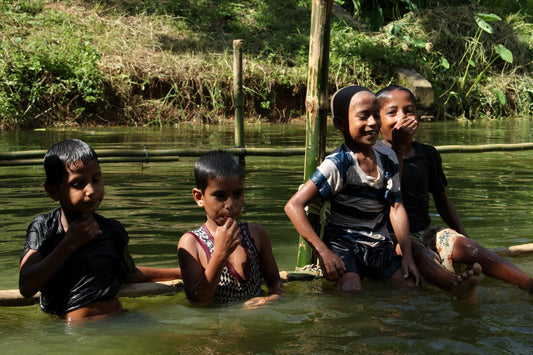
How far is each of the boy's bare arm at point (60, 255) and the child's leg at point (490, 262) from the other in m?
2.06

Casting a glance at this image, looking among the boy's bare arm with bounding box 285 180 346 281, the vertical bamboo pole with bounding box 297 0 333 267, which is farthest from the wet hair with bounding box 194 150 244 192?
the vertical bamboo pole with bounding box 297 0 333 267

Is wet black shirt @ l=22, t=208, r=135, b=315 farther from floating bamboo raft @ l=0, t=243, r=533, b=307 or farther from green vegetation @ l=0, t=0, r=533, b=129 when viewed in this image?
green vegetation @ l=0, t=0, r=533, b=129

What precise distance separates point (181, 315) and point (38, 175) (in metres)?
4.76

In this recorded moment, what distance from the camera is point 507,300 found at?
11.8 feet

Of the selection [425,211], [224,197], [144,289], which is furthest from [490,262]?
[144,289]

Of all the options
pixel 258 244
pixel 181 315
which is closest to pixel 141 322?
pixel 181 315

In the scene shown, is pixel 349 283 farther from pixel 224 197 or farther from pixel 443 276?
pixel 224 197

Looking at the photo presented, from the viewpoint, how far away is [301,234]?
367 centimetres

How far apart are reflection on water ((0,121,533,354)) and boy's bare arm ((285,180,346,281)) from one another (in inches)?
Result: 6.2

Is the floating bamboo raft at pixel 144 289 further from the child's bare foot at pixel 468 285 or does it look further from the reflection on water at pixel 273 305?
the child's bare foot at pixel 468 285

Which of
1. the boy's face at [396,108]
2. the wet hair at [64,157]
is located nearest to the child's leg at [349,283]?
the boy's face at [396,108]

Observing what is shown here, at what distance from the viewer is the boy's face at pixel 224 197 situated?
331 centimetres

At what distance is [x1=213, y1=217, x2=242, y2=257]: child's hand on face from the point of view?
10.4 feet

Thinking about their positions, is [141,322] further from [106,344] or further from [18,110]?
[18,110]
